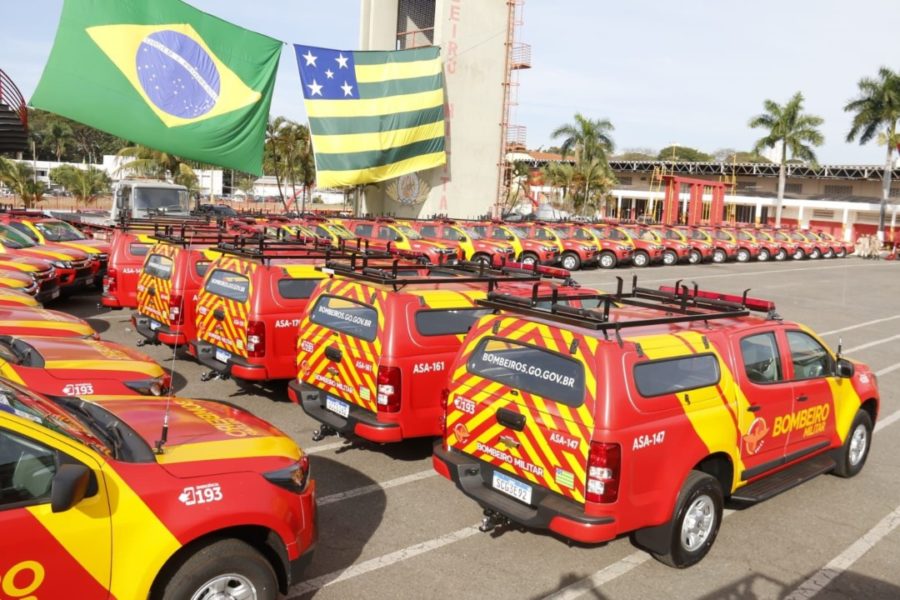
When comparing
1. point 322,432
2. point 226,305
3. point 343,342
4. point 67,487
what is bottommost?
point 322,432

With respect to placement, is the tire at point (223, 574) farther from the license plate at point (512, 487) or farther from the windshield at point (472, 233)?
the windshield at point (472, 233)

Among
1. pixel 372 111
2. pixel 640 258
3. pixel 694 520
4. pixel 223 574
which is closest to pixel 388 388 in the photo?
pixel 694 520

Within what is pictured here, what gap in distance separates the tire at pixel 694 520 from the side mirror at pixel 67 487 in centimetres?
386

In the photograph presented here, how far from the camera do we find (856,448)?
7711 mm

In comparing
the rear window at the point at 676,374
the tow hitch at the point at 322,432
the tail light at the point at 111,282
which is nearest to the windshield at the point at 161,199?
the tail light at the point at 111,282

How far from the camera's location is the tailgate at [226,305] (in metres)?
8.86

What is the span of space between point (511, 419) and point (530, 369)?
1.31 ft

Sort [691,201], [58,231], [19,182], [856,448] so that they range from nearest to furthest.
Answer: [856,448], [58,231], [19,182], [691,201]

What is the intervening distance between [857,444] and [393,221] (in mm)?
17595

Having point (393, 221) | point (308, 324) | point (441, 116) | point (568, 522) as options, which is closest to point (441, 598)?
point (568, 522)

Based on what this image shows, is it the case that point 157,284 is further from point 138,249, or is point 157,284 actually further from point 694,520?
point 694,520

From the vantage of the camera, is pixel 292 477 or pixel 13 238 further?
pixel 13 238

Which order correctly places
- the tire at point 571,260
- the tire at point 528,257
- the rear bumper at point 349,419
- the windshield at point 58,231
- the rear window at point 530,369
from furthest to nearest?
the tire at point 571,260 < the tire at point 528,257 < the windshield at point 58,231 < the rear bumper at point 349,419 < the rear window at point 530,369

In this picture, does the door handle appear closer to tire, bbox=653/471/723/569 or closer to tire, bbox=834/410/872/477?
tire, bbox=653/471/723/569
